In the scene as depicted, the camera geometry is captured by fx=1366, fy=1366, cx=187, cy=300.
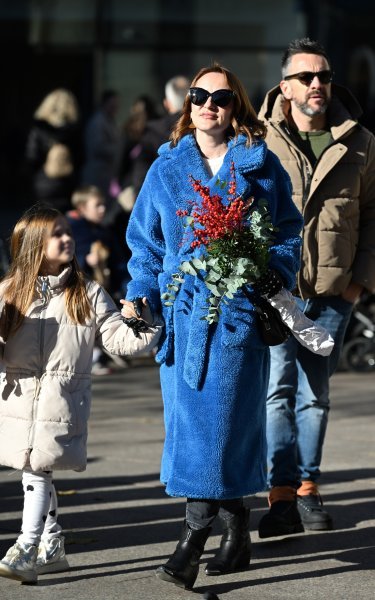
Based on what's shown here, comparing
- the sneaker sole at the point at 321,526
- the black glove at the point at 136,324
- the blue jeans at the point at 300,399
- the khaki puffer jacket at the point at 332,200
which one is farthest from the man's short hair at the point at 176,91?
the black glove at the point at 136,324

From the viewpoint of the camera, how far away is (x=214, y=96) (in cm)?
534

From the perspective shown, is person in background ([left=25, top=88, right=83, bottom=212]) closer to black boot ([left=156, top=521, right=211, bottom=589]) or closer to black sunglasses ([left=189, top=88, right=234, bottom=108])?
black sunglasses ([left=189, top=88, right=234, bottom=108])

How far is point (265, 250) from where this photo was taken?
515cm

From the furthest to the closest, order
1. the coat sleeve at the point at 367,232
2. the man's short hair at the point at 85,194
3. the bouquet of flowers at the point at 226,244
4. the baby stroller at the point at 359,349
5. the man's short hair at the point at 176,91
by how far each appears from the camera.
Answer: the baby stroller at the point at 359,349, the man's short hair at the point at 85,194, the man's short hair at the point at 176,91, the coat sleeve at the point at 367,232, the bouquet of flowers at the point at 226,244

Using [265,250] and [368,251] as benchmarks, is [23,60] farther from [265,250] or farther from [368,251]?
[265,250]

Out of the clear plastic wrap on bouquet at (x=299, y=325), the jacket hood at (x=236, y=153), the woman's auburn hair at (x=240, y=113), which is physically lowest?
the clear plastic wrap on bouquet at (x=299, y=325)

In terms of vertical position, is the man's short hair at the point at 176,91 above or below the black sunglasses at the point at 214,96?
above

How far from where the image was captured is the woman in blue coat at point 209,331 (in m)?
5.25

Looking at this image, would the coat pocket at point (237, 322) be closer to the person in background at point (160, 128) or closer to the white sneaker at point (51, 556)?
the white sneaker at point (51, 556)

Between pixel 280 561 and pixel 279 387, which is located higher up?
pixel 279 387

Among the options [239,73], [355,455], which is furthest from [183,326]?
[239,73]

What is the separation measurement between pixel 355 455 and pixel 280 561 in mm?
2422

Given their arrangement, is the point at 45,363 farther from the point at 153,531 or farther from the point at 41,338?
the point at 153,531

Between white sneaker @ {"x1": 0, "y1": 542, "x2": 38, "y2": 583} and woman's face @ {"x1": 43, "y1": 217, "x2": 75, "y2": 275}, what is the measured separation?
1109 mm
